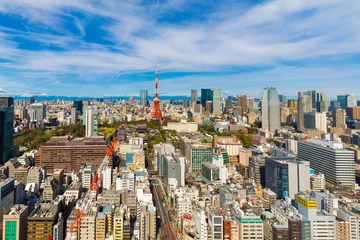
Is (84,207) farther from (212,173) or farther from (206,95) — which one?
(206,95)

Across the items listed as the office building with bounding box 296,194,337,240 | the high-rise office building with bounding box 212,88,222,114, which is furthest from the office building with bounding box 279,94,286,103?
Result: the office building with bounding box 296,194,337,240

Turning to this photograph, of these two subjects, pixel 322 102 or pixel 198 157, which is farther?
pixel 322 102

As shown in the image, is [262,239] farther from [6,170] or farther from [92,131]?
[92,131]

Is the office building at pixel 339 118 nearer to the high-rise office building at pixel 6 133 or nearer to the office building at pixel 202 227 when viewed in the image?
the office building at pixel 202 227

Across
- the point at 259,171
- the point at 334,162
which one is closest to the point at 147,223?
the point at 259,171

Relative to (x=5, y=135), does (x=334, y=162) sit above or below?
below

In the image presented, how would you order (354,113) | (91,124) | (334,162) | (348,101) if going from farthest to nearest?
1. (348,101)
2. (354,113)
3. (91,124)
4. (334,162)

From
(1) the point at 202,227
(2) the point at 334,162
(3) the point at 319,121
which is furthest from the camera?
(3) the point at 319,121
